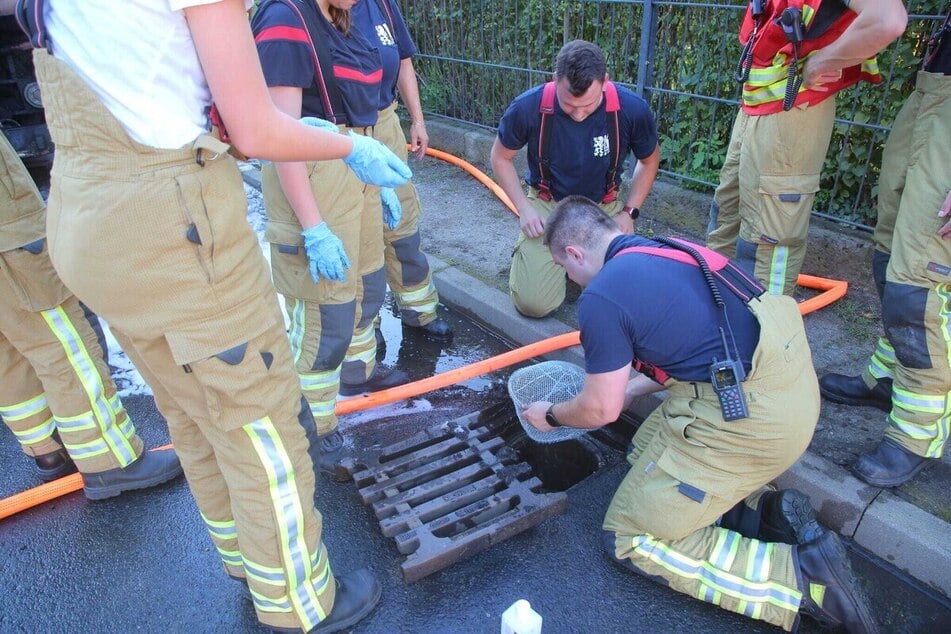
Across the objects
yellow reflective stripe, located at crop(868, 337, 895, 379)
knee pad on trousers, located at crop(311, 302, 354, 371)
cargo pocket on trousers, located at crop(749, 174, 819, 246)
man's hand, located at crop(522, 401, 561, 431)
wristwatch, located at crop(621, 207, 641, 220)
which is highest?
cargo pocket on trousers, located at crop(749, 174, 819, 246)

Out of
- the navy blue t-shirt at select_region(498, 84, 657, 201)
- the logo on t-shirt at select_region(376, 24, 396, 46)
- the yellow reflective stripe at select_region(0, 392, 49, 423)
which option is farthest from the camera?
the navy blue t-shirt at select_region(498, 84, 657, 201)

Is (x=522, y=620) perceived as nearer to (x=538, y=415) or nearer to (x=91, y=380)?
(x=538, y=415)

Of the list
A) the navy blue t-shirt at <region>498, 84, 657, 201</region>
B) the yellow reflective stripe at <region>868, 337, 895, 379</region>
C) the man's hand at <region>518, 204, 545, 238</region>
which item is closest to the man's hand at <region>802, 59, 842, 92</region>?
the navy blue t-shirt at <region>498, 84, 657, 201</region>

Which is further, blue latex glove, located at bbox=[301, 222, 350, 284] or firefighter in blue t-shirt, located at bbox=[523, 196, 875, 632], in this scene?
blue latex glove, located at bbox=[301, 222, 350, 284]

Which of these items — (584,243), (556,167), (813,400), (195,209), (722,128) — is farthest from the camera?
(722,128)

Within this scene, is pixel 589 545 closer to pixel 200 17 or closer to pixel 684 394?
pixel 684 394

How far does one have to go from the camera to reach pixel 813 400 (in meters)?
2.15

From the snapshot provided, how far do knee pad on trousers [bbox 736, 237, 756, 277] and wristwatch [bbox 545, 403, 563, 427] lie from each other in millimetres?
1332

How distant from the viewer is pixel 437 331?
147 inches

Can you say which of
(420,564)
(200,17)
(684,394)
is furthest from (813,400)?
(200,17)

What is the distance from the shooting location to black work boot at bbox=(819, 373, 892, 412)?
279cm

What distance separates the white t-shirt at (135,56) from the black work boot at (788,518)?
2209 millimetres

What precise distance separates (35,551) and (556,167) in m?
3.03

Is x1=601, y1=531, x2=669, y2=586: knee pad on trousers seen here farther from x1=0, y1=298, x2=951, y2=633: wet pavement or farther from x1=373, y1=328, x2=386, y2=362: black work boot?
x1=373, y1=328, x2=386, y2=362: black work boot
